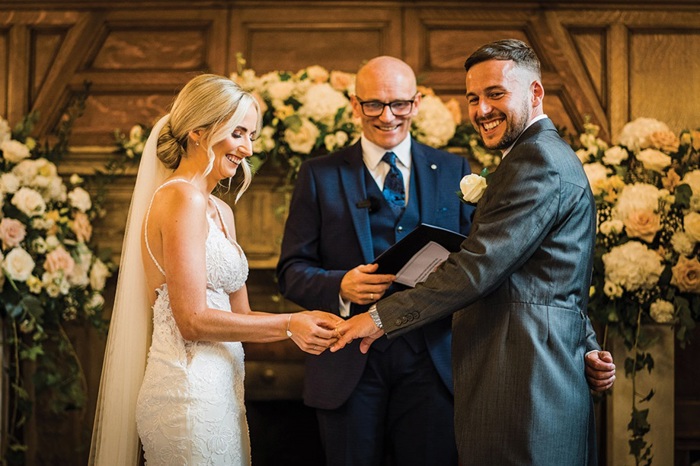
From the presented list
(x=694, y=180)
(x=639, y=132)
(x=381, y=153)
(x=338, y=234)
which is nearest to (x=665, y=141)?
(x=639, y=132)

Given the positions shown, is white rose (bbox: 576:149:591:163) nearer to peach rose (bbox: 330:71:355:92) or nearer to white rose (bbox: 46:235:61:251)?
peach rose (bbox: 330:71:355:92)

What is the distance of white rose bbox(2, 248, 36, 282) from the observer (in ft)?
11.5

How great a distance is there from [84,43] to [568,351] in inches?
116

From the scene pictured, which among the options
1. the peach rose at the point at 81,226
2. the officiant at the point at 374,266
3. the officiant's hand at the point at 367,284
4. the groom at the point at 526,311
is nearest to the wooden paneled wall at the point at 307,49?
the peach rose at the point at 81,226

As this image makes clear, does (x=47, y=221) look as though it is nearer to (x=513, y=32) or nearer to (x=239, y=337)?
(x=239, y=337)

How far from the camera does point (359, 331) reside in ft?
8.07

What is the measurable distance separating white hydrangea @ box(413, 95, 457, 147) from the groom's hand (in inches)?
53.9

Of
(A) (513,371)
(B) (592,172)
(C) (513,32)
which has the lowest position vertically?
(A) (513,371)

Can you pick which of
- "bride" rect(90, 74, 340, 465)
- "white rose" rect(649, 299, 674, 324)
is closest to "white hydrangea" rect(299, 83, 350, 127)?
"bride" rect(90, 74, 340, 465)

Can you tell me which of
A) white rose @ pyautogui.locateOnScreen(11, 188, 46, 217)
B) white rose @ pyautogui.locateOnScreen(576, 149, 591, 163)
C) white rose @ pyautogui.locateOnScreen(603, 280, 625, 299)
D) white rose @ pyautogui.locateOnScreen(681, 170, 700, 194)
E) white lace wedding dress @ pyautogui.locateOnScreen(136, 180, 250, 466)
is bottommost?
white lace wedding dress @ pyautogui.locateOnScreen(136, 180, 250, 466)

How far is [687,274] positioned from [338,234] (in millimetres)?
1408

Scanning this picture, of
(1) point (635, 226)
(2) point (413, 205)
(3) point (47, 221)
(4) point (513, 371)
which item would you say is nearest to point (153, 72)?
(3) point (47, 221)

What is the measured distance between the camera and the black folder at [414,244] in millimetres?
2471

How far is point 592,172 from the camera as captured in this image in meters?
3.49
